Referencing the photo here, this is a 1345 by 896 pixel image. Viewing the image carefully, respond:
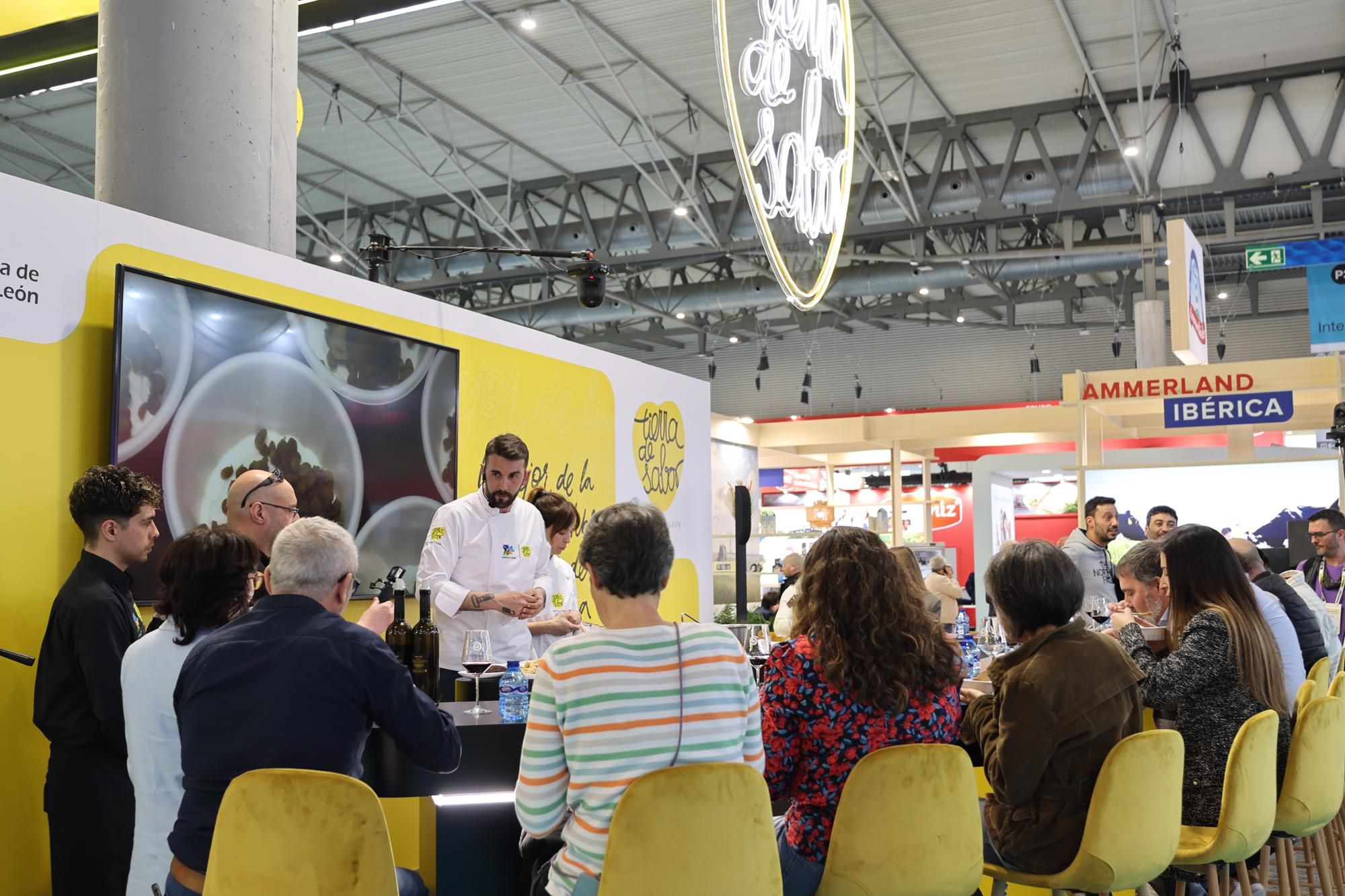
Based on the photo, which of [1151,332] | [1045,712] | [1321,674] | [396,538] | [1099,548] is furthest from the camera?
[1151,332]

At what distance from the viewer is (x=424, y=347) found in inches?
194

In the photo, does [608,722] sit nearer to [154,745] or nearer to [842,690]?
[842,690]

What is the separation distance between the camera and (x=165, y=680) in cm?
230

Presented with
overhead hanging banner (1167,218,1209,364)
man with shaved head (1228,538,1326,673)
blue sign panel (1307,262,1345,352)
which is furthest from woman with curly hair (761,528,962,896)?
blue sign panel (1307,262,1345,352)

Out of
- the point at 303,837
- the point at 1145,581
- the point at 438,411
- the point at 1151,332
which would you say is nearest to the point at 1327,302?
the point at 1151,332

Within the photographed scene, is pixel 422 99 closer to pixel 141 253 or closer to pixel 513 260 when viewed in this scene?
pixel 513 260

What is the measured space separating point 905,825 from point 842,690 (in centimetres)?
Answer: 28

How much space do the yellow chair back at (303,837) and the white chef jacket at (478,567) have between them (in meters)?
2.13

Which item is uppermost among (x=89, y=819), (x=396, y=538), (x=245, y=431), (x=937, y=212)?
(x=937, y=212)

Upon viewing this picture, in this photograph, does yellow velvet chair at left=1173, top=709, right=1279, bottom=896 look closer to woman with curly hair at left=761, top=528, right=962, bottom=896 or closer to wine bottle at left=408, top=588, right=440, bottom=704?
woman with curly hair at left=761, top=528, right=962, bottom=896

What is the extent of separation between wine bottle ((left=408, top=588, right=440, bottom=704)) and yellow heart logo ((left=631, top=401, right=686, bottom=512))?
4.05m

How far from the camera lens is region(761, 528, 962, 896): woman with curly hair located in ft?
7.47

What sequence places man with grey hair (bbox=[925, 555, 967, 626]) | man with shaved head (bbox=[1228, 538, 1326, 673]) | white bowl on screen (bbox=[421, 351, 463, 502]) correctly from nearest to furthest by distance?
man with shaved head (bbox=[1228, 538, 1326, 673]) → white bowl on screen (bbox=[421, 351, 463, 502]) → man with grey hair (bbox=[925, 555, 967, 626])

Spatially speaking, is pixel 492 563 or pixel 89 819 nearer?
pixel 89 819
